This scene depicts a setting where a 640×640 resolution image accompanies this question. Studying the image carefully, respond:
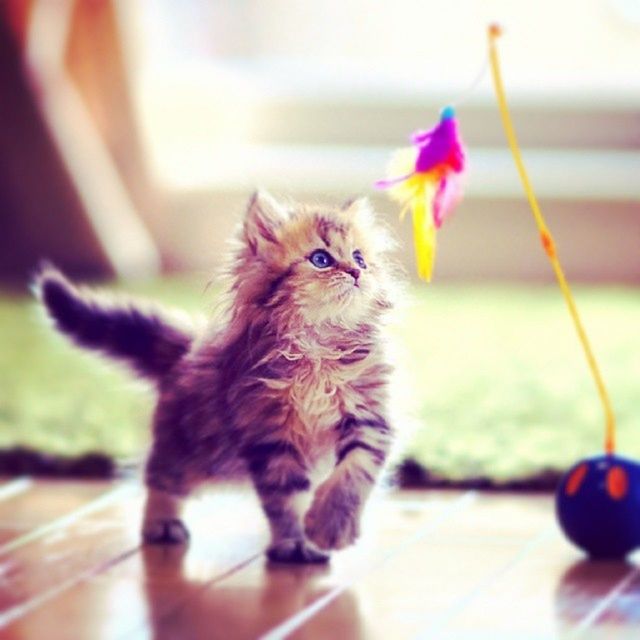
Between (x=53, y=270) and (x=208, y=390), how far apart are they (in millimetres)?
202

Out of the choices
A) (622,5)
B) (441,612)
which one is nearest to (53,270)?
(441,612)

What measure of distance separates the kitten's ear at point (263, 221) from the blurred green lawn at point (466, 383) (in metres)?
0.06

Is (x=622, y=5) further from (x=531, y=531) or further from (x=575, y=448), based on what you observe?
(x=531, y=531)

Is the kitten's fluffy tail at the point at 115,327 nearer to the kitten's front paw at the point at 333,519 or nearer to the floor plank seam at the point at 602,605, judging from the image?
the kitten's front paw at the point at 333,519

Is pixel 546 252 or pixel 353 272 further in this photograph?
pixel 546 252

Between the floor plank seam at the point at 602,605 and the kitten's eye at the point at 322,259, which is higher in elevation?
the kitten's eye at the point at 322,259

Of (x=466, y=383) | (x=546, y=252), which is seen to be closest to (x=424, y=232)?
(x=546, y=252)

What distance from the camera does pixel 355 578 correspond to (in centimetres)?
105

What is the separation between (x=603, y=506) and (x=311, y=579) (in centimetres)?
25

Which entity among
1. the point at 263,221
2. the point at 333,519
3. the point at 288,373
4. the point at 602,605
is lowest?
the point at 602,605

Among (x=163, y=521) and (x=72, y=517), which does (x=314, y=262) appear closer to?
(x=163, y=521)

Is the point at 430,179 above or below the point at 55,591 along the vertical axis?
above

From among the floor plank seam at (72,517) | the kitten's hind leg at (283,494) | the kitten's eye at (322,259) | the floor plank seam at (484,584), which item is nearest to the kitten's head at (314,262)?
the kitten's eye at (322,259)

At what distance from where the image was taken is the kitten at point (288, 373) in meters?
0.88
